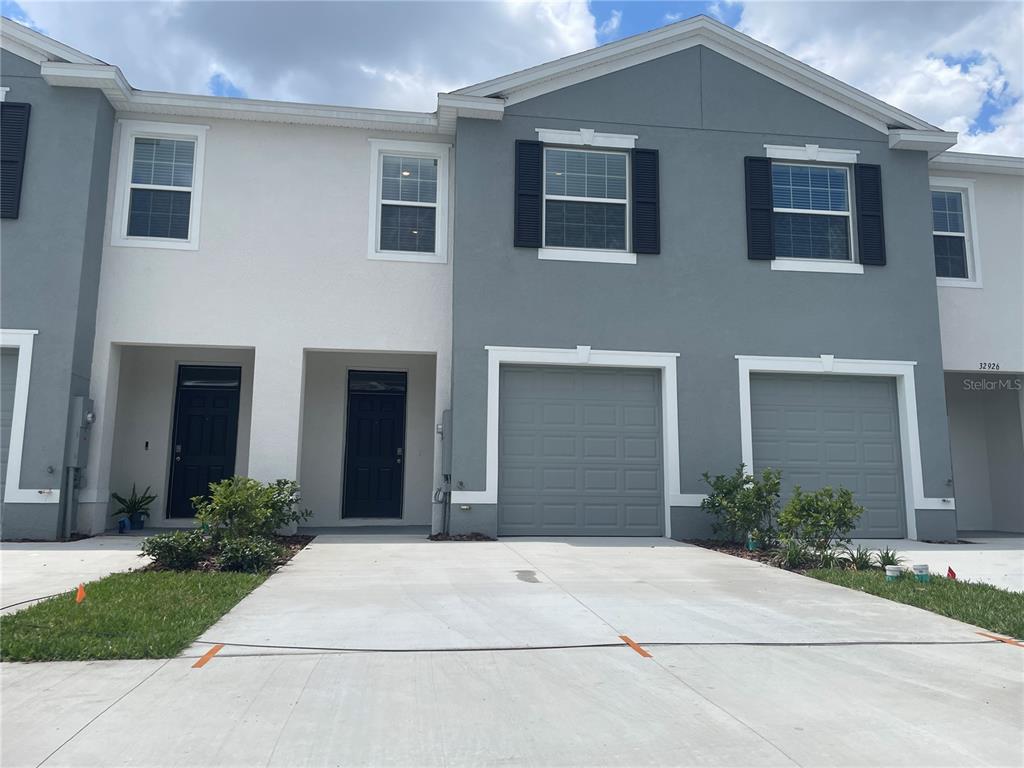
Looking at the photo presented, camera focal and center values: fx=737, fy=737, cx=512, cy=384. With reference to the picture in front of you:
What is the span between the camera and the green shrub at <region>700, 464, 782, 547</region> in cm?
914

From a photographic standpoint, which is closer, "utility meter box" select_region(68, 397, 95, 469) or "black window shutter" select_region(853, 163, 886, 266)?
"utility meter box" select_region(68, 397, 95, 469)

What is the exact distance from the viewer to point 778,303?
10.7 metres

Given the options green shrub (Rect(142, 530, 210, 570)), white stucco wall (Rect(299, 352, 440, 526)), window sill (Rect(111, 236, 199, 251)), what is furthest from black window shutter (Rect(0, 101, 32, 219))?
green shrub (Rect(142, 530, 210, 570))

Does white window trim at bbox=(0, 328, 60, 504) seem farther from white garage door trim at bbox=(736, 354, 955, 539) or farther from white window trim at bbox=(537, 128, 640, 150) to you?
white garage door trim at bbox=(736, 354, 955, 539)

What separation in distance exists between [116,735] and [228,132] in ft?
30.7

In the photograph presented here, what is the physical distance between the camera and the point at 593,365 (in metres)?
10.3

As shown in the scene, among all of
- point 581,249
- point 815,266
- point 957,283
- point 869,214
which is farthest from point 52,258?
point 957,283

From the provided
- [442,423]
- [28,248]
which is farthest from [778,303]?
[28,248]

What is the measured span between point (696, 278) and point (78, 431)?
859cm

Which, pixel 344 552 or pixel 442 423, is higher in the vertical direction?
pixel 442 423

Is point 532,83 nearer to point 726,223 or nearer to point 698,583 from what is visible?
point 726,223

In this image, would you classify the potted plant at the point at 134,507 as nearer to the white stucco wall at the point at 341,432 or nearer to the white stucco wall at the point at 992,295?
Result: the white stucco wall at the point at 341,432

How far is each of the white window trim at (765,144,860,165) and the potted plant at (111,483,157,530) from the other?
10578mm

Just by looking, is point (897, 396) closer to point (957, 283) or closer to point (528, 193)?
point (957, 283)
